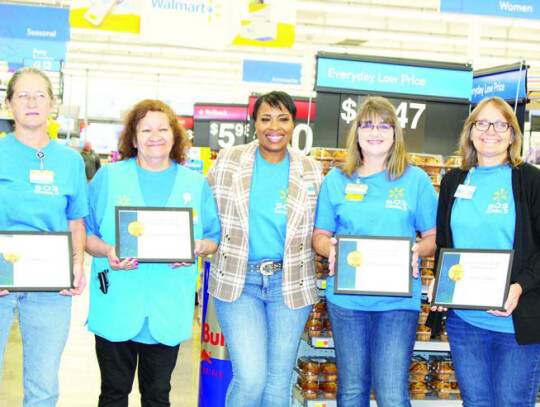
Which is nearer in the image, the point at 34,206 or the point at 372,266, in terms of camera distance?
the point at 34,206

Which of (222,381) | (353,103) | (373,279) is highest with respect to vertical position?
(353,103)

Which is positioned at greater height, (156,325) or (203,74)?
(203,74)

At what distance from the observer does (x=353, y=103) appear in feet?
13.7

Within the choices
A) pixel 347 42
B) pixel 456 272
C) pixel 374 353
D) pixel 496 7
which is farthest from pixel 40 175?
pixel 347 42

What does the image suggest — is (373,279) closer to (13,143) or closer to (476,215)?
(476,215)

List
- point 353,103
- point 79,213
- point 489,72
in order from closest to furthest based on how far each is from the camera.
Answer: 1. point 79,213
2. point 353,103
3. point 489,72

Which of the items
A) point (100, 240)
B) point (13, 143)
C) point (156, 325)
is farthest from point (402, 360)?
point (13, 143)

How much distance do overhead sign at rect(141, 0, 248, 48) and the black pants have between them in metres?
4.93

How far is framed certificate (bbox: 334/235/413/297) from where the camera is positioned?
2.80m

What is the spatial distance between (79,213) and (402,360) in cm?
158

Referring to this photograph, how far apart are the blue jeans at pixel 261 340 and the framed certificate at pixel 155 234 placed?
1.18 ft

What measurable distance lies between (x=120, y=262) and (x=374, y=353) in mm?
1201

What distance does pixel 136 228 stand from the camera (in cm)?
279

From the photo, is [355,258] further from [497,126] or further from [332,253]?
[497,126]
